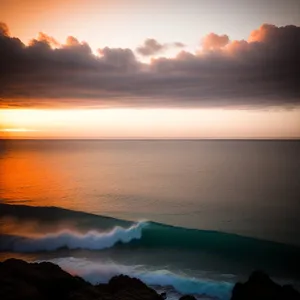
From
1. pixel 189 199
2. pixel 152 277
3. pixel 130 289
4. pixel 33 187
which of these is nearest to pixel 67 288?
pixel 130 289

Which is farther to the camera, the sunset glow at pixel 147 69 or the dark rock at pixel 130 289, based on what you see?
the sunset glow at pixel 147 69

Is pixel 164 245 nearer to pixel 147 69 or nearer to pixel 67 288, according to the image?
pixel 67 288

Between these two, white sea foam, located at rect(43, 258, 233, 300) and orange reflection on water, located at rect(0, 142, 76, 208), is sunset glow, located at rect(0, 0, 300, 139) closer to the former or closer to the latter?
orange reflection on water, located at rect(0, 142, 76, 208)

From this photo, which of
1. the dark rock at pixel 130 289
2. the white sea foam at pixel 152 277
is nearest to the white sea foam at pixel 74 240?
the white sea foam at pixel 152 277

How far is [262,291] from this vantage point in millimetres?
2432

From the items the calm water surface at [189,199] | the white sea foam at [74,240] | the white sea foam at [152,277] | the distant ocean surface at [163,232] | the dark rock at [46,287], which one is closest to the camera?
the dark rock at [46,287]

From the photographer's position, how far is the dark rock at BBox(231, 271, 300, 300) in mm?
2398

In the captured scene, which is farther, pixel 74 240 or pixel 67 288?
pixel 74 240

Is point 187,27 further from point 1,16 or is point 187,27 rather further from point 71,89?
point 1,16

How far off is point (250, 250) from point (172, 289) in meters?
1.76

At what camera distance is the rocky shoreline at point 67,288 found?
1977 mm

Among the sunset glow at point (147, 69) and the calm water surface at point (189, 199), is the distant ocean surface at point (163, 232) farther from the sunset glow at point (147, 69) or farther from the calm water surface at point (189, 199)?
the sunset glow at point (147, 69)

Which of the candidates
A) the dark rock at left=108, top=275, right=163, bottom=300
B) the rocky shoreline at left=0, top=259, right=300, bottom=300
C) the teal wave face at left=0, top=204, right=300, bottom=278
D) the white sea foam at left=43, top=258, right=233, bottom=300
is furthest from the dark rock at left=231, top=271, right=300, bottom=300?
the teal wave face at left=0, top=204, right=300, bottom=278

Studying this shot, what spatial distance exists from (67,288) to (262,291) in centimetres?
182
